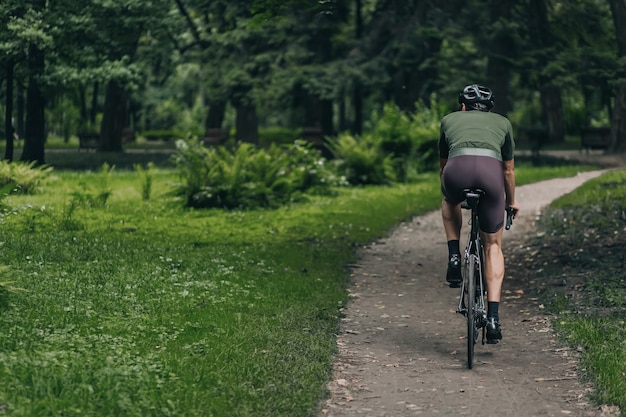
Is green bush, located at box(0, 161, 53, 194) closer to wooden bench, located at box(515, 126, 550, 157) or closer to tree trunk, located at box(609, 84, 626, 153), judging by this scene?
wooden bench, located at box(515, 126, 550, 157)

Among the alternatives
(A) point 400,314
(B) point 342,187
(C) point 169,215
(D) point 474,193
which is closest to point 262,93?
(B) point 342,187

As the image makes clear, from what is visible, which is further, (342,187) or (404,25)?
(404,25)

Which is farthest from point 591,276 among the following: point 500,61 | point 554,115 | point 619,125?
point 554,115

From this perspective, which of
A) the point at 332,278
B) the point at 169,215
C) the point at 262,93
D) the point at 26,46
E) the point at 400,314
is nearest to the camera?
the point at 400,314

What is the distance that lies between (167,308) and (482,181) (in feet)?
10.4

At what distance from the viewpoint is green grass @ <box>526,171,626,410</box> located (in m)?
7.86

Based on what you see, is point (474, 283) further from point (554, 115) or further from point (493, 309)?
point (554, 115)

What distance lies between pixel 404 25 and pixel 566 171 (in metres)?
7.15

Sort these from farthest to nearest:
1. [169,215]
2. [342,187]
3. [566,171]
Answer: [566,171] < [342,187] < [169,215]

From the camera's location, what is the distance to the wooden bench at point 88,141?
33.1 meters

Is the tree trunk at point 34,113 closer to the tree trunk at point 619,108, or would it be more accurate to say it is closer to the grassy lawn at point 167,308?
the grassy lawn at point 167,308

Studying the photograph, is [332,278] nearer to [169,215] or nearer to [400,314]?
[400,314]

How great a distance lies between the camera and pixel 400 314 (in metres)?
10.3

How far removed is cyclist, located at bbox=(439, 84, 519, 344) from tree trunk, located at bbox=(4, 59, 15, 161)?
45.8ft
